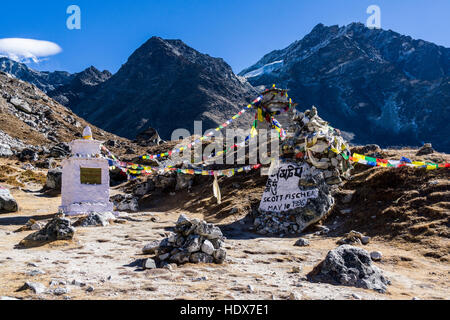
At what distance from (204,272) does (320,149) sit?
8.23 metres

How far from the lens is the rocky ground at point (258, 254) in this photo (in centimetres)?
606

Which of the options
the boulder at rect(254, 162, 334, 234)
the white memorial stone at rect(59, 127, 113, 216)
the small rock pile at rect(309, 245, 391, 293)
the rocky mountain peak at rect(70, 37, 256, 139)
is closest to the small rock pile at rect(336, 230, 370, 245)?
the boulder at rect(254, 162, 334, 234)

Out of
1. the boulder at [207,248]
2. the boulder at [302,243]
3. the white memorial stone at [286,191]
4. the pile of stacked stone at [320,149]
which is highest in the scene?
the pile of stacked stone at [320,149]

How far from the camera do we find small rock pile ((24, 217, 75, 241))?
10.1 meters

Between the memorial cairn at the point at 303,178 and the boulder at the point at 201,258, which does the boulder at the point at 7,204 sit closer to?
the memorial cairn at the point at 303,178

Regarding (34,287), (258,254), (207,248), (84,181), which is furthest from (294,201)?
(84,181)

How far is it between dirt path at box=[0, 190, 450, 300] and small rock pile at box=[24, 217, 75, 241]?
0.35 meters

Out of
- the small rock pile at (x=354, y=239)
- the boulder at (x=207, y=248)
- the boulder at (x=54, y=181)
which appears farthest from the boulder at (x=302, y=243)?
the boulder at (x=54, y=181)

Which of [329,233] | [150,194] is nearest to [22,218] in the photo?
[150,194]

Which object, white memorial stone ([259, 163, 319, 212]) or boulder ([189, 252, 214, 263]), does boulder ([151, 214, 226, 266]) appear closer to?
boulder ([189, 252, 214, 263])

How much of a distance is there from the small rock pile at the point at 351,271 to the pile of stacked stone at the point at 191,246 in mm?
2324

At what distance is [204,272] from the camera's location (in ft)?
24.0
